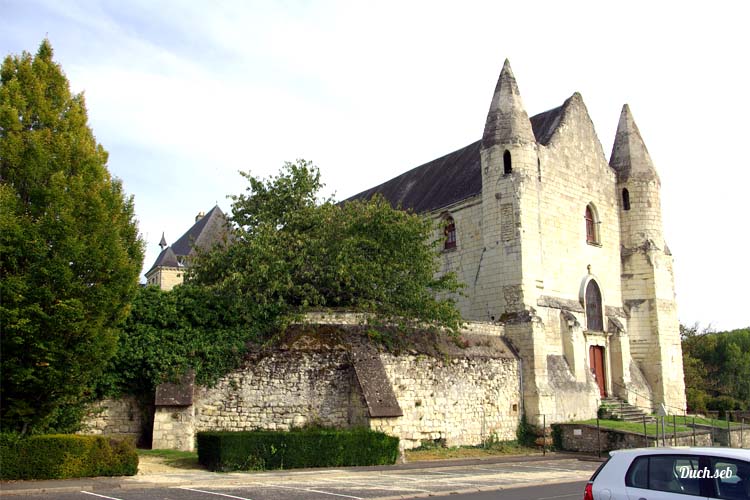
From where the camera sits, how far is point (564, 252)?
89.6ft

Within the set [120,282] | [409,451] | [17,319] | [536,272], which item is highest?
[536,272]

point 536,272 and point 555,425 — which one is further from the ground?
point 536,272

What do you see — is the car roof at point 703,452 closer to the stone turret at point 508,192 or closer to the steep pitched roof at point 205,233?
the stone turret at point 508,192

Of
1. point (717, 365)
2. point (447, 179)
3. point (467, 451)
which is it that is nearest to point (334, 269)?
Result: point (467, 451)

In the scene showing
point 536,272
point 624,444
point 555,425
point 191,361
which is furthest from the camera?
point 536,272

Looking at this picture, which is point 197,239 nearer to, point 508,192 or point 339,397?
point 508,192

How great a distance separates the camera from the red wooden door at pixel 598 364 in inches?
1085

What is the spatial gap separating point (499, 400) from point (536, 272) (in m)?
4.97

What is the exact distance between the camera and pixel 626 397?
27.7m

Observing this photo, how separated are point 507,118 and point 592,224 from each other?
6.69 m

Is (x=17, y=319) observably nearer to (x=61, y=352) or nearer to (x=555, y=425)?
(x=61, y=352)

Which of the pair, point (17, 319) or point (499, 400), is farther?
point (499, 400)

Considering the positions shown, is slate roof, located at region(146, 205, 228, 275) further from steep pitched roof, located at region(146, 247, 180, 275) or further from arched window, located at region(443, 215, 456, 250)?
arched window, located at region(443, 215, 456, 250)

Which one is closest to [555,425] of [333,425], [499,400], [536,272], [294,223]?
[499,400]
